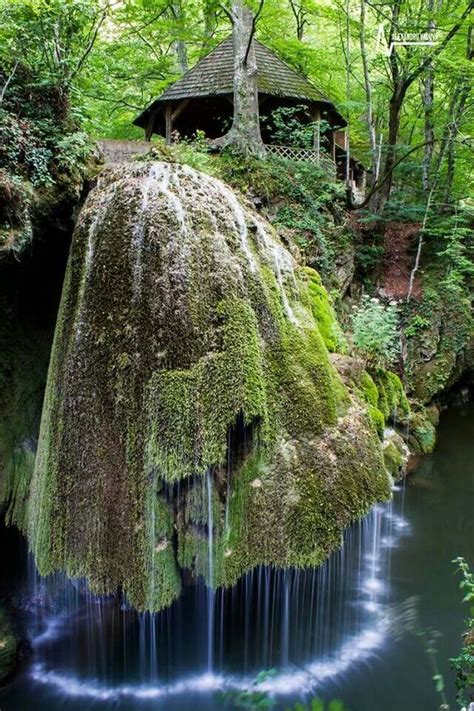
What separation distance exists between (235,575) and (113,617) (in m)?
2.77

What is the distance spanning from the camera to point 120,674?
5.49 m

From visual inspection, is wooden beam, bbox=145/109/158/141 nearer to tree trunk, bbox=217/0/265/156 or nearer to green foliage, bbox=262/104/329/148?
green foliage, bbox=262/104/329/148

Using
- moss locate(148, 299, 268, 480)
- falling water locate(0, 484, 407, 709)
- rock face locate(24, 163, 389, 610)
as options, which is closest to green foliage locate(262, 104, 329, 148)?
rock face locate(24, 163, 389, 610)

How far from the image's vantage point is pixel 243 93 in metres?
11.7

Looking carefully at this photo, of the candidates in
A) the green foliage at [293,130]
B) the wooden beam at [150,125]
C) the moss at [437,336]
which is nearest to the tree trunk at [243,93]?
the green foliage at [293,130]

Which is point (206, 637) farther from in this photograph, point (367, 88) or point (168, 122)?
point (168, 122)

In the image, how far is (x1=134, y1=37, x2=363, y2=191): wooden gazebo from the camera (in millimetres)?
13391

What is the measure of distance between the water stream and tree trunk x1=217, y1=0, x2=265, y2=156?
9167 millimetres

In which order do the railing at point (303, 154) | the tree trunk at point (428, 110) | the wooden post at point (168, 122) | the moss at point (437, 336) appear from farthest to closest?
the wooden post at point (168, 122) < the tree trunk at point (428, 110) < the railing at point (303, 154) < the moss at point (437, 336)

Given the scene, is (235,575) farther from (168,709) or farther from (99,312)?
(99,312)

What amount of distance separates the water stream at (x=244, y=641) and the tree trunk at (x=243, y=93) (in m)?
9.17

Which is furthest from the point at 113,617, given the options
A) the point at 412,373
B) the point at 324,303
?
the point at 412,373

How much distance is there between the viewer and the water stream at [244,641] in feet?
17.2

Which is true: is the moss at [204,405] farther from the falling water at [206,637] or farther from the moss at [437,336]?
the moss at [437,336]
